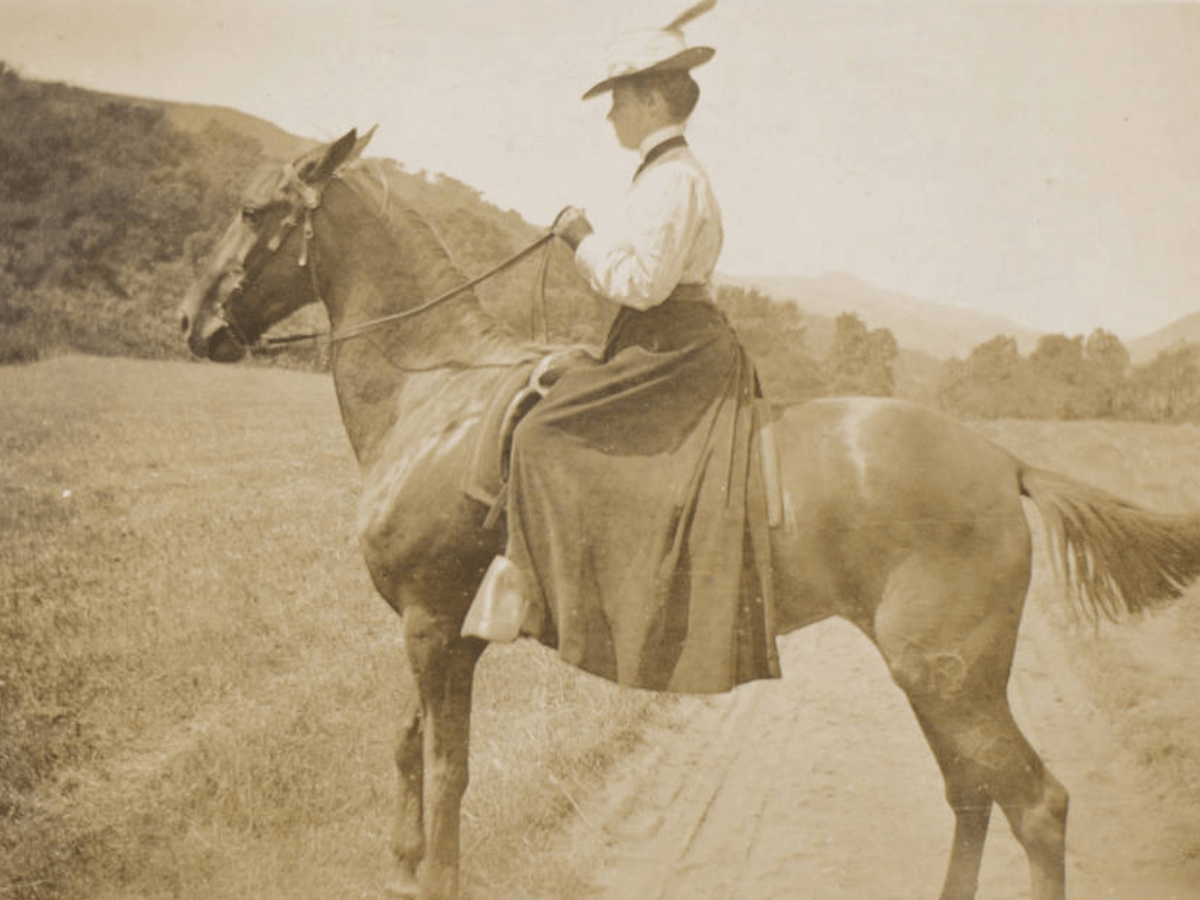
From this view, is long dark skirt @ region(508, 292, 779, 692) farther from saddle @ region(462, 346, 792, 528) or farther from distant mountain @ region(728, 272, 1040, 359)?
distant mountain @ region(728, 272, 1040, 359)

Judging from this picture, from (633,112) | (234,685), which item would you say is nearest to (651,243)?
(633,112)

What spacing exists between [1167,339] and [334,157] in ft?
13.8

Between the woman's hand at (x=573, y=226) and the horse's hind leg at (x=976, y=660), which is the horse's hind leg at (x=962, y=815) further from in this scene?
the woman's hand at (x=573, y=226)

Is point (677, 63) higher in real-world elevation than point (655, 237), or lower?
higher

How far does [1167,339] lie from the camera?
4.97m

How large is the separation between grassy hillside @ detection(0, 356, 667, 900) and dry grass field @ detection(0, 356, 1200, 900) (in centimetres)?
1

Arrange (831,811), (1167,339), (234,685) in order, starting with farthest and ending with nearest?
(1167,339)
(234,685)
(831,811)

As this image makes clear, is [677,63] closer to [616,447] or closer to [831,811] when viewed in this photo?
[616,447]

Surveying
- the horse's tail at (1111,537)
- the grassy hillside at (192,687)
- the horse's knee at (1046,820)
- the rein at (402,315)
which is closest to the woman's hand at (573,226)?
the rein at (402,315)

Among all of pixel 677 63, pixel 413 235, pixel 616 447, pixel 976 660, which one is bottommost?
pixel 976 660

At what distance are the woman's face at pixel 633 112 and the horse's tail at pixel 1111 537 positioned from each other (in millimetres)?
1724

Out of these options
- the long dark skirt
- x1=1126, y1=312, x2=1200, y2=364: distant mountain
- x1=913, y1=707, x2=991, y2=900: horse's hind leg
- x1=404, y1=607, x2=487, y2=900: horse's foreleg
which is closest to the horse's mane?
the long dark skirt

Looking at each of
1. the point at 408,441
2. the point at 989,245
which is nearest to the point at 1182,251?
the point at 989,245

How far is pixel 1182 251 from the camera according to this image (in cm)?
486
